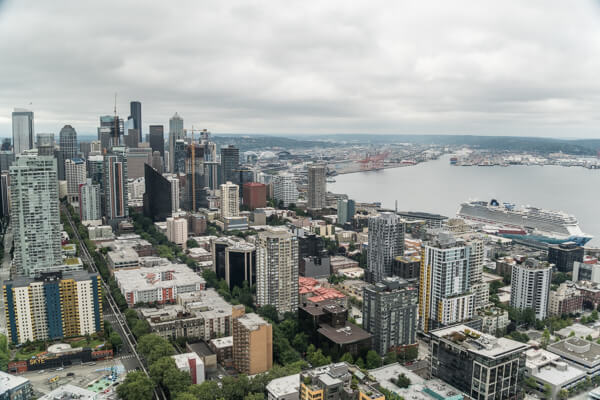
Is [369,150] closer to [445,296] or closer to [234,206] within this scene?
[234,206]

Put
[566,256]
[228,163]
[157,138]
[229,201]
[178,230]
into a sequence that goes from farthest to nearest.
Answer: [157,138] → [228,163] → [229,201] → [178,230] → [566,256]

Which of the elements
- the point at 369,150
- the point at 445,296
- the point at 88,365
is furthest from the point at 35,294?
the point at 369,150

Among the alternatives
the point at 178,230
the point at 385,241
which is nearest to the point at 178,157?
the point at 178,230

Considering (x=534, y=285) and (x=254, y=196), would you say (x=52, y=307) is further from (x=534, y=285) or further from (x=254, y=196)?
(x=254, y=196)

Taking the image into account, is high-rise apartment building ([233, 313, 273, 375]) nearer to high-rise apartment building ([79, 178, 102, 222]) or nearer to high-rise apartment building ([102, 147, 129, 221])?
high-rise apartment building ([102, 147, 129, 221])

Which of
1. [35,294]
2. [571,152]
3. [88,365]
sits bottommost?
[88,365]

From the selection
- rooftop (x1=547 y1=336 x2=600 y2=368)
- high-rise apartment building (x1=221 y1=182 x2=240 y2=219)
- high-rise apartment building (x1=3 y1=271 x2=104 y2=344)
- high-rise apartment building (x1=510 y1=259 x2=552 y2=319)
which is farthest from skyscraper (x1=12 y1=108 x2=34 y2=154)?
rooftop (x1=547 y1=336 x2=600 y2=368)
